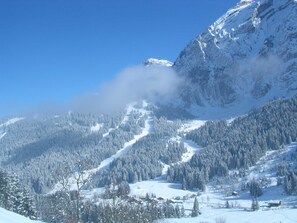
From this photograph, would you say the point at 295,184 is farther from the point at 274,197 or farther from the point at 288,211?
the point at 288,211

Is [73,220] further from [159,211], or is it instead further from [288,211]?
[288,211]

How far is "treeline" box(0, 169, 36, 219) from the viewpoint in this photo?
304ft

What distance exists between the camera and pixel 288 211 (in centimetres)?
16112

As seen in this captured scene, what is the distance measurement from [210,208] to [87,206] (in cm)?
5333

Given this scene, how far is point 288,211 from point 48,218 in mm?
81676

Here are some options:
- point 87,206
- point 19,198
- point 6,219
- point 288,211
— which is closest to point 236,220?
point 288,211

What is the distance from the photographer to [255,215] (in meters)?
160

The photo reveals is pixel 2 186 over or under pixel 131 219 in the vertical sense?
over

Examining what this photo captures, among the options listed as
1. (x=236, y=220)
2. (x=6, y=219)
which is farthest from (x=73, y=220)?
(x=236, y=220)

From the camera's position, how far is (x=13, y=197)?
9381cm

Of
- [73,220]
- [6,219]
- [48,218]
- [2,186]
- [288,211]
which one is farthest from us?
[288,211]

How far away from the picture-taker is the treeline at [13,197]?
92.8m

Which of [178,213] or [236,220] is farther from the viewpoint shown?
[178,213]

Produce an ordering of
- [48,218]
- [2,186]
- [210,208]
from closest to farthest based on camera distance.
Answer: [2,186]
[48,218]
[210,208]
